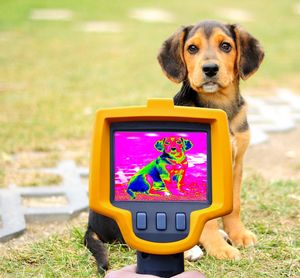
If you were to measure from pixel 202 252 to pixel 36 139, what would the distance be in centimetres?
338

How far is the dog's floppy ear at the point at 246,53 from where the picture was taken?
4.22 metres

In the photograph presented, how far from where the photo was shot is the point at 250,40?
425cm

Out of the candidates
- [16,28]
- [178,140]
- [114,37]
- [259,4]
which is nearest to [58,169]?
[178,140]

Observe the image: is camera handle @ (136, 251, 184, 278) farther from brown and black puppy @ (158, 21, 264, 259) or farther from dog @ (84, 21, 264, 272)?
brown and black puppy @ (158, 21, 264, 259)

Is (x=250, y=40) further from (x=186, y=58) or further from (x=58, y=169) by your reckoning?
(x=58, y=169)

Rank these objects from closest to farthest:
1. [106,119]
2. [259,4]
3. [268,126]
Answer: [106,119]
[268,126]
[259,4]

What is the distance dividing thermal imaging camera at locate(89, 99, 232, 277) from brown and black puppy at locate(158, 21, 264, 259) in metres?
1.00

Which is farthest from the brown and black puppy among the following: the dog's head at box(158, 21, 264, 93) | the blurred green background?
the blurred green background

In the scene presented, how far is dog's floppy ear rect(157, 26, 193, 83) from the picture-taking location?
4.24 meters

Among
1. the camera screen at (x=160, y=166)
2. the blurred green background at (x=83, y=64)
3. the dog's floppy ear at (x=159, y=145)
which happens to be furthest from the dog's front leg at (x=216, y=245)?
the blurred green background at (x=83, y=64)

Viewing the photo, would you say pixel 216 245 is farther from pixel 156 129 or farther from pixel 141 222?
pixel 156 129

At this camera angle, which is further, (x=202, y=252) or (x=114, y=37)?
(x=114, y=37)

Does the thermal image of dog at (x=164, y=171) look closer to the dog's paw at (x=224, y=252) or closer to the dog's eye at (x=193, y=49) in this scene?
the dog's paw at (x=224, y=252)

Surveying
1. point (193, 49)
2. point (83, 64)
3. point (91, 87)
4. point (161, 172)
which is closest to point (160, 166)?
point (161, 172)
